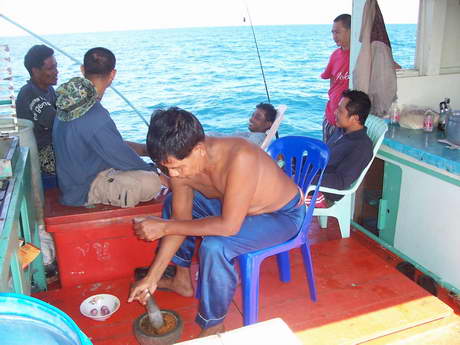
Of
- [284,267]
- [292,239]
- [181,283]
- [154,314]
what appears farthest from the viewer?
[284,267]

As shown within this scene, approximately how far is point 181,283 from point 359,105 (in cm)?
161

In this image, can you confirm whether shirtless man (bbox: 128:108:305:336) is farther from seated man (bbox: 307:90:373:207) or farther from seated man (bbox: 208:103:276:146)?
seated man (bbox: 208:103:276:146)

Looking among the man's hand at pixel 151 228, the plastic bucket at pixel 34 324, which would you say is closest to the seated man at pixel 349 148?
the man's hand at pixel 151 228

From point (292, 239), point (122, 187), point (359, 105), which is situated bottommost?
point (292, 239)

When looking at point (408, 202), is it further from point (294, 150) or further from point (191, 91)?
point (191, 91)

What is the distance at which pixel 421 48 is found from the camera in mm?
3299

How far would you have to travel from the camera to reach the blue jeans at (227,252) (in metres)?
1.90

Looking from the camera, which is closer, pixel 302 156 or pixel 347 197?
pixel 302 156

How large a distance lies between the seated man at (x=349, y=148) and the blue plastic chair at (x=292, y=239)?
29 centimetres

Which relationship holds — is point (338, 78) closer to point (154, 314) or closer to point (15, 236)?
point (154, 314)

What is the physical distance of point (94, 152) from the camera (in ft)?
8.13

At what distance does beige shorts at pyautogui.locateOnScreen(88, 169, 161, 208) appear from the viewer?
2453mm

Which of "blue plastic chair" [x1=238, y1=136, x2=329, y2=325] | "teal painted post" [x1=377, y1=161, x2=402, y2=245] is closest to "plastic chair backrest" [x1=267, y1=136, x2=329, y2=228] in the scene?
"blue plastic chair" [x1=238, y1=136, x2=329, y2=325]

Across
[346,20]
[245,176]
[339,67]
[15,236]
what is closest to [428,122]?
[339,67]
